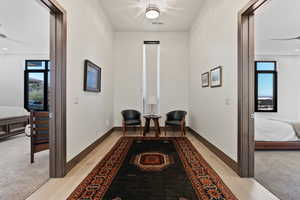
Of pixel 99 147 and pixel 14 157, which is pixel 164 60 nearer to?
pixel 99 147

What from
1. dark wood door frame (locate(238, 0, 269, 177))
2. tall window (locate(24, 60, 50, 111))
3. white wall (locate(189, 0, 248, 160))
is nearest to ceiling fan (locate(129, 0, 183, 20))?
white wall (locate(189, 0, 248, 160))

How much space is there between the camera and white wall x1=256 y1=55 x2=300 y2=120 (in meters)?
6.98

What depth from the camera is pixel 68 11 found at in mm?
2678

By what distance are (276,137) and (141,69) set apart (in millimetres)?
4370

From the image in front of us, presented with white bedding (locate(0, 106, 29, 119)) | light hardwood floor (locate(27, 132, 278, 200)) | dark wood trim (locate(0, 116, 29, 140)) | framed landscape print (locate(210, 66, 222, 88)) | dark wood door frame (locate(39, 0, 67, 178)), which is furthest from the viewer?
white bedding (locate(0, 106, 29, 119))

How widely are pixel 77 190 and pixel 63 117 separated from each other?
1002 mm

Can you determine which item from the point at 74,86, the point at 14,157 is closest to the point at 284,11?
the point at 74,86

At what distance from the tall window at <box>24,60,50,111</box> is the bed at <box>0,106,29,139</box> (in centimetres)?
172

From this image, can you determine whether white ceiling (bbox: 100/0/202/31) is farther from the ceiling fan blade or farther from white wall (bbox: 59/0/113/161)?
white wall (bbox: 59/0/113/161)

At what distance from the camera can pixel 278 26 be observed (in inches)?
183

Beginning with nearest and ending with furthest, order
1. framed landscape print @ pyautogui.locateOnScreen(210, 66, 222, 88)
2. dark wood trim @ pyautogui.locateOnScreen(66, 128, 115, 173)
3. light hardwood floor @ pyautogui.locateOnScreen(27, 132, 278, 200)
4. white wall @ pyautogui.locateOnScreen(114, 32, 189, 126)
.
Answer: light hardwood floor @ pyautogui.locateOnScreen(27, 132, 278, 200), dark wood trim @ pyautogui.locateOnScreen(66, 128, 115, 173), framed landscape print @ pyautogui.locateOnScreen(210, 66, 222, 88), white wall @ pyautogui.locateOnScreen(114, 32, 189, 126)

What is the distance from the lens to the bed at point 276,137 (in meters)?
3.69

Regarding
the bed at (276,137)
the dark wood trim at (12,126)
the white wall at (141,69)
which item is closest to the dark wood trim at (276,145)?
the bed at (276,137)

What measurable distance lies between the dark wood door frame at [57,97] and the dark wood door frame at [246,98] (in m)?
2.58
